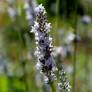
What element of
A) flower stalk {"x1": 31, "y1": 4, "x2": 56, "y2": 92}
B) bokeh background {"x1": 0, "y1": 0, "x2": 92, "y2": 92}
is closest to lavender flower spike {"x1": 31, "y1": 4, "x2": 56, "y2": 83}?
flower stalk {"x1": 31, "y1": 4, "x2": 56, "y2": 92}

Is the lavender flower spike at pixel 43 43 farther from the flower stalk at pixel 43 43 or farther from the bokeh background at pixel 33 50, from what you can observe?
the bokeh background at pixel 33 50

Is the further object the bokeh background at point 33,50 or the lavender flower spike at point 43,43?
the bokeh background at point 33,50

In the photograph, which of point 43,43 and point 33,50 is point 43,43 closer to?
point 43,43

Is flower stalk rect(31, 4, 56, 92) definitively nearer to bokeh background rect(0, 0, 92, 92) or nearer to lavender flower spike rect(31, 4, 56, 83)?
lavender flower spike rect(31, 4, 56, 83)

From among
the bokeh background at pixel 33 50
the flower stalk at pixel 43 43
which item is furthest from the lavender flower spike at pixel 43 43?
the bokeh background at pixel 33 50

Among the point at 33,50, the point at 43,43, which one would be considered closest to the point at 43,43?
the point at 43,43

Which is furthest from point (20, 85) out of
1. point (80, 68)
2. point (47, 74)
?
point (47, 74)

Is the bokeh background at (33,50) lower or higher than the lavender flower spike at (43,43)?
higher

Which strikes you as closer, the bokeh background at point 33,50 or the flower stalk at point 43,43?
the flower stalk at point 43,43

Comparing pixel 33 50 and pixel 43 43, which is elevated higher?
pixel 33 50
